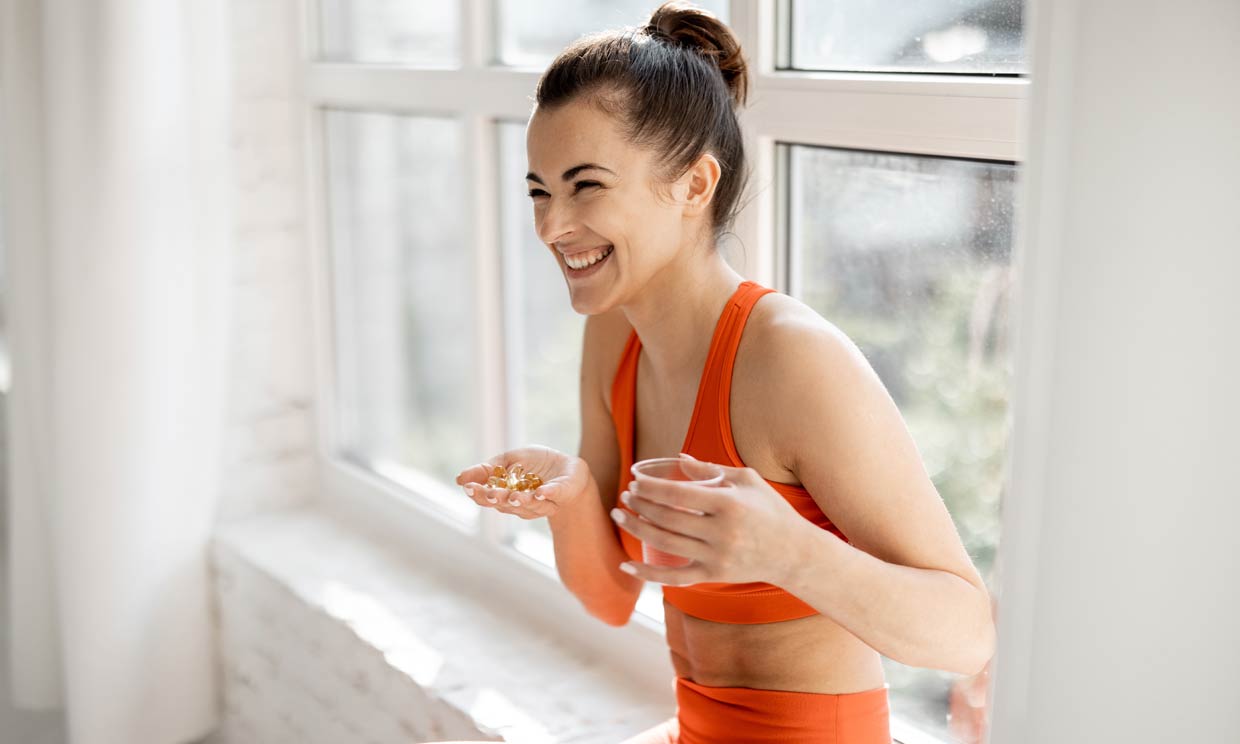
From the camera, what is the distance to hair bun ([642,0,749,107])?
1353mm

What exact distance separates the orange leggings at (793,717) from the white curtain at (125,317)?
1533mm

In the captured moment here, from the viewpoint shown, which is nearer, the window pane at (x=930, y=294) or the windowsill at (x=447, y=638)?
the window pane at (x=930, y=294)

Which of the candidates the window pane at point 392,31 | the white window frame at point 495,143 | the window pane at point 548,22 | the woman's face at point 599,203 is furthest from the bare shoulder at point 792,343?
the window pane at point 392,31

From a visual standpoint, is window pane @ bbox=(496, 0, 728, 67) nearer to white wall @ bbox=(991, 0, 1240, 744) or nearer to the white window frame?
the white window frame

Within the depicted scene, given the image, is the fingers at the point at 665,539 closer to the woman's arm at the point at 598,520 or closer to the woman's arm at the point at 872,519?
the woman's arm at the point at 872,519

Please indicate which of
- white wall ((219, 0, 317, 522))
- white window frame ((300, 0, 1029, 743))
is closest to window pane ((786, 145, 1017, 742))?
white window frame ((300, 0, 1029, 743))

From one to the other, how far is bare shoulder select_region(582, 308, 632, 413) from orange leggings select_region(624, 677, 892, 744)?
0.43m

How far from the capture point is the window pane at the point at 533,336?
2.21m

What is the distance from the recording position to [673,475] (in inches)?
45.4

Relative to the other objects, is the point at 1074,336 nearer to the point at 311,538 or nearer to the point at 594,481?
the point at 594,481

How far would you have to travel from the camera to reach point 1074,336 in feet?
3.09

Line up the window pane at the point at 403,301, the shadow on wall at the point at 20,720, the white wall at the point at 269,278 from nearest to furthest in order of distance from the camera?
the window pane at the point at 403,301 < the white wall at the point at 269,278 < the shadow on wall at the point at 20,720

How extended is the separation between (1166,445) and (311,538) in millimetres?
2089

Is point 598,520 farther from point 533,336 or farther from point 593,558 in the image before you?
point 533,336
